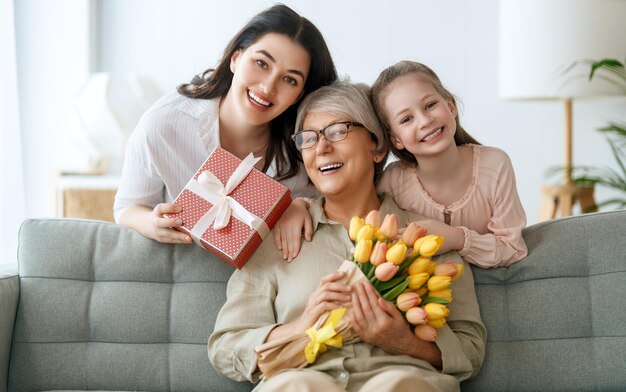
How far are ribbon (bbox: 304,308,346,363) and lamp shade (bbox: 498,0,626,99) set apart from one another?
7.55 feet

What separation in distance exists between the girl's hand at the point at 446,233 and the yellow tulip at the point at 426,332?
25cm

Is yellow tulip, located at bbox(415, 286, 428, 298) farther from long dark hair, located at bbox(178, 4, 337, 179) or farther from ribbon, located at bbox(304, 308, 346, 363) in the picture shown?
long dark hair, located at bbox(178, 4, 337, 179)

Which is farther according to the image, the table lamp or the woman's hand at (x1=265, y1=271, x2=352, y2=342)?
the table lamp

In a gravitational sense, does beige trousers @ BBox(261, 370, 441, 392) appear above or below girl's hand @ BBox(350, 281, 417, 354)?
below

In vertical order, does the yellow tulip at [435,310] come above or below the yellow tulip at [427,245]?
below

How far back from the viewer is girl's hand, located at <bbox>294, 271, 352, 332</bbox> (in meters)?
1.76

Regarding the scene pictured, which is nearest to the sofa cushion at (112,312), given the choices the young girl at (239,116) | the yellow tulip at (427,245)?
the young girl at (239,116)

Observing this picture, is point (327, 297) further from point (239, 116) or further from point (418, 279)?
point (239, 116)

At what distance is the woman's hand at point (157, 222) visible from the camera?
199 cm

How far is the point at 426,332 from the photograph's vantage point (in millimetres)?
1787

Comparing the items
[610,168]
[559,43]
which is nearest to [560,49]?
[559,43]

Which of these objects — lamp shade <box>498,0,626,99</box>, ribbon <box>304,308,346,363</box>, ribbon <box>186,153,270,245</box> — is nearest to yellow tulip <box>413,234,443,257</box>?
ribbon <box>304,308,346,363</box>

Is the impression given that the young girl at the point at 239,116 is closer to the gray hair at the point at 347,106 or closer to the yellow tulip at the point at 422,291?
the gray hair at the point at 347,106

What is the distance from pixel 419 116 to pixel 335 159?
0.25 meters
